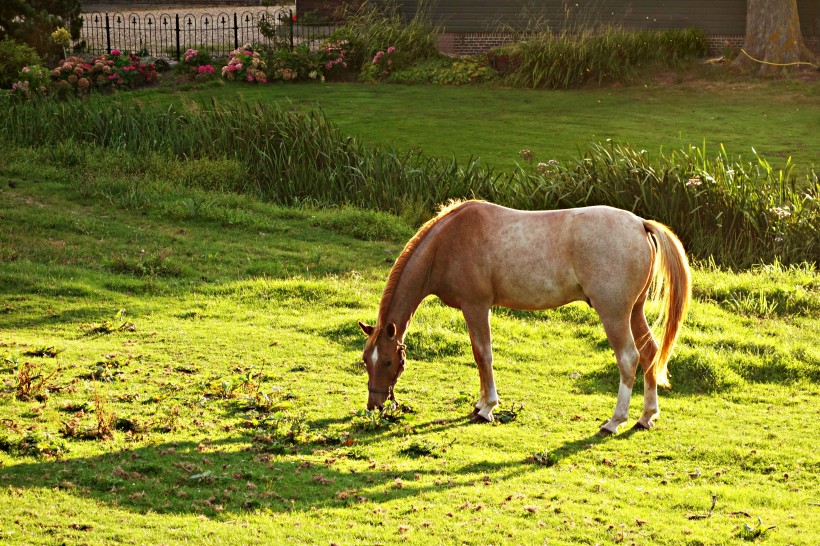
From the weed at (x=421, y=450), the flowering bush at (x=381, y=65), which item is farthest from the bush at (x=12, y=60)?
the weed at (x=421, y=450)

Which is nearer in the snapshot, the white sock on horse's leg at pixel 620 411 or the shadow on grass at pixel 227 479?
the shadow on grass at pixel 227 479

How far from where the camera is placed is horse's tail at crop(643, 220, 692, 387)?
24.7ft

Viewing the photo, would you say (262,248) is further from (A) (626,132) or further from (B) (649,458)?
(A) (626,132)

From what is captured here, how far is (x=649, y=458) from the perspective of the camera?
7.17 meters

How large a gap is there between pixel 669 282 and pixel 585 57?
58.3ft

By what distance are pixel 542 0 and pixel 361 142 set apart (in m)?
13.4

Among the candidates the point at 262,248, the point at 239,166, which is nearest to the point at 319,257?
the point at 262,248

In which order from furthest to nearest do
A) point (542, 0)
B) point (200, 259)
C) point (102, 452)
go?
point (542, 0)
point (200, 259)
point (102, 452)

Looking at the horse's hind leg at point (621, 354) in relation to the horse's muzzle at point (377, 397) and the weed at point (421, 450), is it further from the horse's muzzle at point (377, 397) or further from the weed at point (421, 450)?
the horse's muzzle at point (377, 397)

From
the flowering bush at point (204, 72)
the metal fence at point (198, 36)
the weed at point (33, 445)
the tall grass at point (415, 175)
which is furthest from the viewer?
the metal fence at point (198, 36)

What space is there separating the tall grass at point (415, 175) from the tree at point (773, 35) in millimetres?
8780

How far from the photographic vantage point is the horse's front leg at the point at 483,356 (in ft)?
25.7

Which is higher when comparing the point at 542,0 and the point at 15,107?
the point at 542,0

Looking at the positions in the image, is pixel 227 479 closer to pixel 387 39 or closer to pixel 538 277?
pixel 538 277
